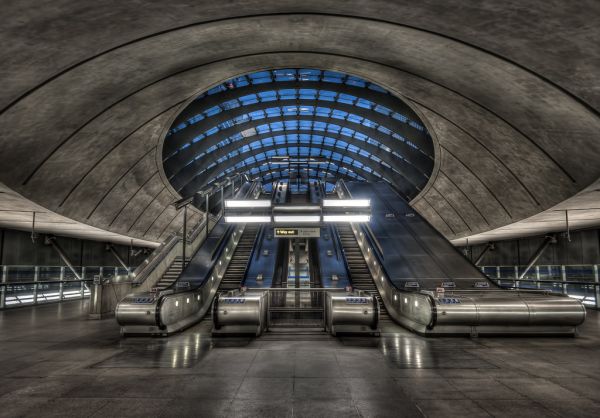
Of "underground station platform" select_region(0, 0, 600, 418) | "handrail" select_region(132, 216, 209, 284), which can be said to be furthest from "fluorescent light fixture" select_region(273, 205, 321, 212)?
"handrail" select_region(132, 216, 209, 284)

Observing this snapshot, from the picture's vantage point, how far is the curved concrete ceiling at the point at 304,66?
351 inches

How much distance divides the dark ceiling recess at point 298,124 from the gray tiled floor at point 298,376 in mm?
11889

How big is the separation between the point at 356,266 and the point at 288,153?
32079 millimetres

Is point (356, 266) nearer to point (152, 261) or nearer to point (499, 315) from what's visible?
point (499, 315)

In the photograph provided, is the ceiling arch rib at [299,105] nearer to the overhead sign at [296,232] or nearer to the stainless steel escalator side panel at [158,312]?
the overhead sign at [296,232]

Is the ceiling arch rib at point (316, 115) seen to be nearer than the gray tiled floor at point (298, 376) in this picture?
No

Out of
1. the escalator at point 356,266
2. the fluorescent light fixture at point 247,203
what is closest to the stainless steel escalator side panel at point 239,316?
the fluorescent light fixture at point 247,203

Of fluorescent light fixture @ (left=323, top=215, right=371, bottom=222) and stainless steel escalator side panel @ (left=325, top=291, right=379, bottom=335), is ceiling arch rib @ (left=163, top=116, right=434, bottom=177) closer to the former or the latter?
fluorescent light fixture @ (left=323, top=215, right=371, bottom=222)

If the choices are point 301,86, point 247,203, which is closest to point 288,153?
point 301,86

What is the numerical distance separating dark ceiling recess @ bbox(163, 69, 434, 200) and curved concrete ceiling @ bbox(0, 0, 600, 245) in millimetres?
5691

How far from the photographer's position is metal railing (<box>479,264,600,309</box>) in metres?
17.0

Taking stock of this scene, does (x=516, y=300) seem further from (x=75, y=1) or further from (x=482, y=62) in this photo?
(x=75, y=1)

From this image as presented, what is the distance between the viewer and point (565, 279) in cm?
2195

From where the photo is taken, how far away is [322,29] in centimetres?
1195
